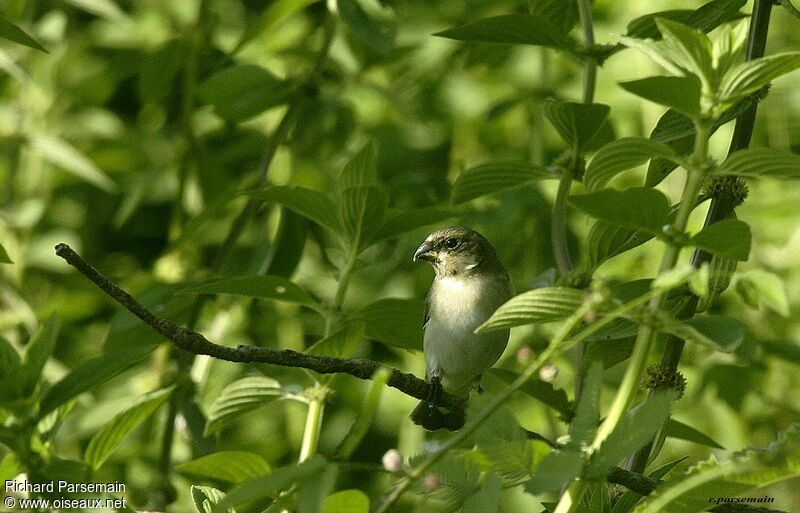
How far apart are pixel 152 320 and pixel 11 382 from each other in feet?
2.09

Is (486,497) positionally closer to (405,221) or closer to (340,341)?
(340,341)

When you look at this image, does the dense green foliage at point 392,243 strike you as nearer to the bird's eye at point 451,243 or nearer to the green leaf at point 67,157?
the green leaf at point 67,157

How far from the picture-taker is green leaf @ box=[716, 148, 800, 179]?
1802 mm

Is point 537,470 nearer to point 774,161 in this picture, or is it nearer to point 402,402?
point 774,161

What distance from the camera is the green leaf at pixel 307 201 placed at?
2.62 m

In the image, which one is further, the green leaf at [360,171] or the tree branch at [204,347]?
the green leaf at [360,171]

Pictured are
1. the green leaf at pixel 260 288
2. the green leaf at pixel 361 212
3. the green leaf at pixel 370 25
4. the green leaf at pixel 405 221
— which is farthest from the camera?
the green leaf at pixel 370 25

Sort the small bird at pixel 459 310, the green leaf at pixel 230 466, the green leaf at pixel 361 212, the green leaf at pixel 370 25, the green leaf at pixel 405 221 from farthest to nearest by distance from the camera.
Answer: the small bird at pixel 459 310 < the green leaf at pixel 370 25 < the green leaf at pixel 405 221 < the green leaf at pixel 361 212 < the green leaf at pixel 230 466

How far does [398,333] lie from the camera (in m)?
2.63

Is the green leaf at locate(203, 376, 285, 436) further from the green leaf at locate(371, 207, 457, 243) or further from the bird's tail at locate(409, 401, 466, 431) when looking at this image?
the bird's tail at locate(409, 401, 466, 431)

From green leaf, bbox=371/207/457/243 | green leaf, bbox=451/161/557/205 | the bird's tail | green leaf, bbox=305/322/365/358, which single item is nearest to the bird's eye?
the bird's tail

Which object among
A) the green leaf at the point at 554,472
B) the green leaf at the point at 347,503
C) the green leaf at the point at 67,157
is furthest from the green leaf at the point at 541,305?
the green leaf at the point at 67,157

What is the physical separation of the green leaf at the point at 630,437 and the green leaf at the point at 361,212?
1.04 m

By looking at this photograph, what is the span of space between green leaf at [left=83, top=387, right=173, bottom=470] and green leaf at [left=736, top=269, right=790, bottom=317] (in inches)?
49.4
